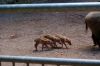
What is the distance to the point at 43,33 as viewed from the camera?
8469mm

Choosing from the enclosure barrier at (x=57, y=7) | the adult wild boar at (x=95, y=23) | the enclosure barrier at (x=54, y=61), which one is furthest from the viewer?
the adult wild boar at (x=95, y=23)

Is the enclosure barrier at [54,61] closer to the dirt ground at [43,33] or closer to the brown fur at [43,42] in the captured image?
the dirt ground at [43,33]

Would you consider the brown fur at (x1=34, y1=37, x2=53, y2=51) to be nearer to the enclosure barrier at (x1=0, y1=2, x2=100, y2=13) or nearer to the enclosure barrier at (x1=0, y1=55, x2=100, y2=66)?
the enclosure barrier at (x1=0, y1=55, x2=100, y2=66)

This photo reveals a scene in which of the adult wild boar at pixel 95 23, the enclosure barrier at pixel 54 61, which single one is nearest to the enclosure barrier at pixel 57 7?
the enclosure barrier at pixel 54 61

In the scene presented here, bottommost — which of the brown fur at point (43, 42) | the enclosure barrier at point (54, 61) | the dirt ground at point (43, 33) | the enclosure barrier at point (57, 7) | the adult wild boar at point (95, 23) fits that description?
the dirt ground at point (43, 33)

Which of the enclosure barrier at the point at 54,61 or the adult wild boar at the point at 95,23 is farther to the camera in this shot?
the adult wild boar at the point at 95,23

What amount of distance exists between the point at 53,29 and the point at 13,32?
106 cm

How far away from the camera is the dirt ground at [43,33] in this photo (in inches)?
259

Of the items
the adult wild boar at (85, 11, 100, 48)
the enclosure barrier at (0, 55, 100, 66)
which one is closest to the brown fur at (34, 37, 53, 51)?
the adult wild boar at (85, 11, 100, 48)

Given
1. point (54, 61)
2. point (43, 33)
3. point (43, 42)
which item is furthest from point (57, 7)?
point (43, 33)

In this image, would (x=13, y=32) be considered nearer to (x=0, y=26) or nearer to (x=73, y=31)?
(x=0, y=26)

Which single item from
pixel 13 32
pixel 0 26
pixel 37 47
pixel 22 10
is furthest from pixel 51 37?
pixel 22 10

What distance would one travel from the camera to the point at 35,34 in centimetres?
846

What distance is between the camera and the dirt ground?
6566 millimetres
